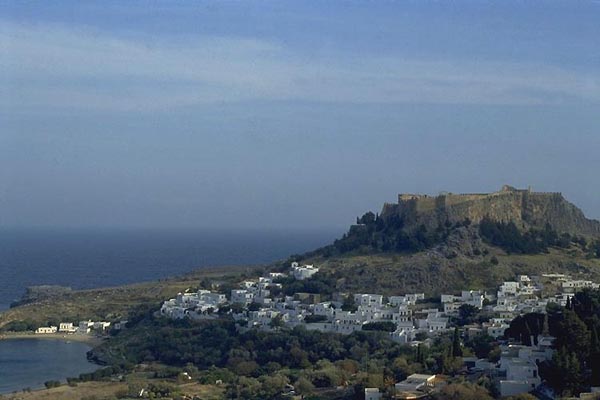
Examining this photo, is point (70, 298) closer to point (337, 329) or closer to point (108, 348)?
point (108, 348)

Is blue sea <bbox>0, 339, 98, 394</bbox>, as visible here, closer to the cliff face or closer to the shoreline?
the shoreline

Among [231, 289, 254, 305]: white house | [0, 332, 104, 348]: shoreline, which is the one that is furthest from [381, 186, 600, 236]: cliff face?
[0, 332, 104, 348]: shoreline

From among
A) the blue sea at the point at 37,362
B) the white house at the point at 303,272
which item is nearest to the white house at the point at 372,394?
the blue sea at the point at 37,362

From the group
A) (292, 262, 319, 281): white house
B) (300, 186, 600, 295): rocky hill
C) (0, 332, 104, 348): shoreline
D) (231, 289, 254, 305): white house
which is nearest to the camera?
(231, 289, 254, 305): white house

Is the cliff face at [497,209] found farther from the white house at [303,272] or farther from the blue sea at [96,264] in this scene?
the blue sea at [96,264]

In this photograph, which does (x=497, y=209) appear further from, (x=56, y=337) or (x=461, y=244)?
(x=56, y=337)

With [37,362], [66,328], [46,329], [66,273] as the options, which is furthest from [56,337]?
[66,273]

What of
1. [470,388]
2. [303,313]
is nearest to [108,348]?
[303,313]

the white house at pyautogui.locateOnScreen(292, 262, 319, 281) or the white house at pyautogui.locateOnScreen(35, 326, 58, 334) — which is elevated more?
the white house at pyautogui.locateOnScreen(292, 262, 319, 281)
